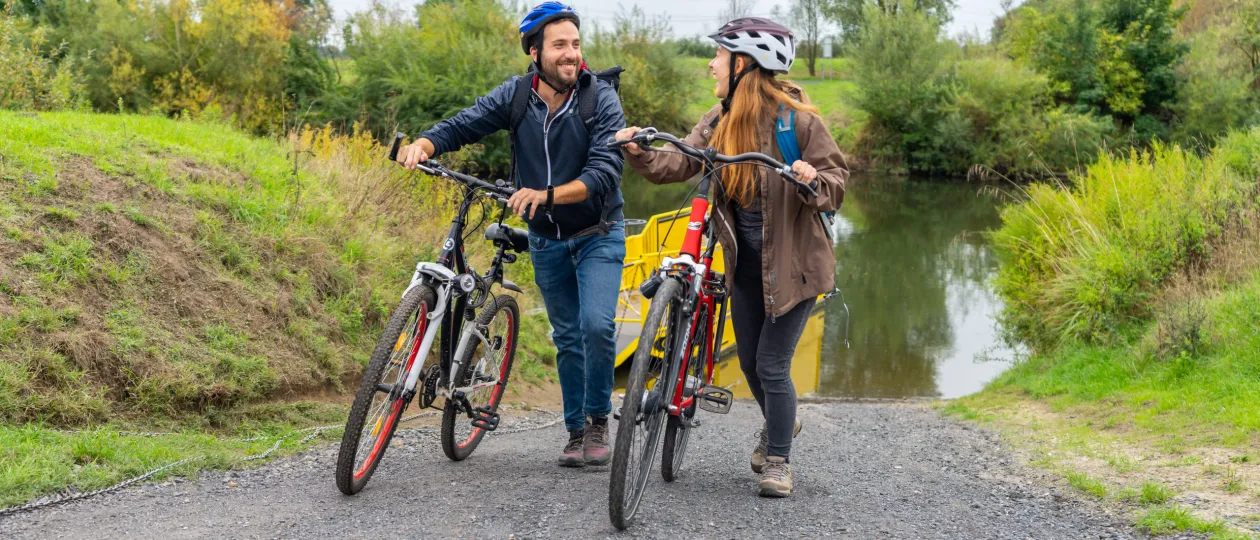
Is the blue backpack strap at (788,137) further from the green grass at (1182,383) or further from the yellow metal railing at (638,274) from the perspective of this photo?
the yellow metal railing at (638,274)

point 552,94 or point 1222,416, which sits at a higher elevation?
point 552,94

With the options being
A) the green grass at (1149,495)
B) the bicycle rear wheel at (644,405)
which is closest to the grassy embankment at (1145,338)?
the green grass at (1149,495)

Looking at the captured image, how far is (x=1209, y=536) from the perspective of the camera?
160 inches

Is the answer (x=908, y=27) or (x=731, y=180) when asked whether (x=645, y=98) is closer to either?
(x=908, y=27)

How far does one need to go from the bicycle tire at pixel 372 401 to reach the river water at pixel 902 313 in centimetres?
371

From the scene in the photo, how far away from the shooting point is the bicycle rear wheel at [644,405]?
393cm

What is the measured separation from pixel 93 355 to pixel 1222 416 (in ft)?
20.5

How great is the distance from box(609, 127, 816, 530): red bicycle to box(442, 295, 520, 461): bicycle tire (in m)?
0.96

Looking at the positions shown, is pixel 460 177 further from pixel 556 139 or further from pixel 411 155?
pixel 556 139

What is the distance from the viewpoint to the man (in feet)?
15.4

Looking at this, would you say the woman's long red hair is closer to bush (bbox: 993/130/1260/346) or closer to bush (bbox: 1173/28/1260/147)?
bush (bbox: 993/130/1260/346)

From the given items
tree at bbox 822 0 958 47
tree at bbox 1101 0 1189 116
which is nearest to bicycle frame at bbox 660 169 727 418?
tree at bbox 1101 0 1189 116

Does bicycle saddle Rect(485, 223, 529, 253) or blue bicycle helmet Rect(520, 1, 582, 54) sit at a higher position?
blue bicycle helmet Rect(520, 1, 582, 54)

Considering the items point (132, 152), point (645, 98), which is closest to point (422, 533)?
point (132, 152)
